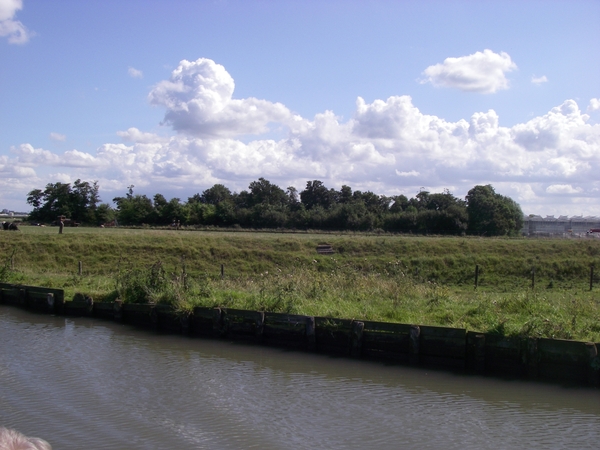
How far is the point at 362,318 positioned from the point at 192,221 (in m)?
89.6

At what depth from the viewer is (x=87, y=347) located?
1597 cm

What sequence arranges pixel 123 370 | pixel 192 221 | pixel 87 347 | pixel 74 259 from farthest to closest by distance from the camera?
pixel 192 221 < pixel 74 259 < pixel 87 347 < pixel 123 370

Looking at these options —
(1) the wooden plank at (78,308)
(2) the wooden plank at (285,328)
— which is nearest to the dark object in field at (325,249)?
(1) the wooden plank at (78,308)

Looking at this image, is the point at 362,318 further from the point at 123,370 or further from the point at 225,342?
the point at 123,370

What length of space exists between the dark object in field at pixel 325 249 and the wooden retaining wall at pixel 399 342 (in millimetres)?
30773

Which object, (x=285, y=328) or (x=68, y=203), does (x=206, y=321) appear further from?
(x=68, y=203)

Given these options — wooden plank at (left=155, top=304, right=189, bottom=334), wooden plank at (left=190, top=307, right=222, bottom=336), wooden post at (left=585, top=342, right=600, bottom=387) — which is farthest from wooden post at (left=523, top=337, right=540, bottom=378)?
wooden plank at (left=155, top=304, right=189, bottom=334)

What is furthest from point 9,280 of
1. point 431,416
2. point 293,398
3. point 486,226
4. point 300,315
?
point 486,226

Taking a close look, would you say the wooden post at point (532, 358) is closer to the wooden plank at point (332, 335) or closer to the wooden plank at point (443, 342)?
the wooden plank at point (443, 342)

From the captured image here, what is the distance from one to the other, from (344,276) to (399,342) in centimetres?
689

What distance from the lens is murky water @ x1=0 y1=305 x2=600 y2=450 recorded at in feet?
32.1

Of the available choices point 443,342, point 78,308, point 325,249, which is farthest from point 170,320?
point 325,249

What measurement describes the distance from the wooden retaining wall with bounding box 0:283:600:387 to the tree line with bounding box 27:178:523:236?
6648 cm

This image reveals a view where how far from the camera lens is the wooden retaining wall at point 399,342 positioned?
13078 mm
